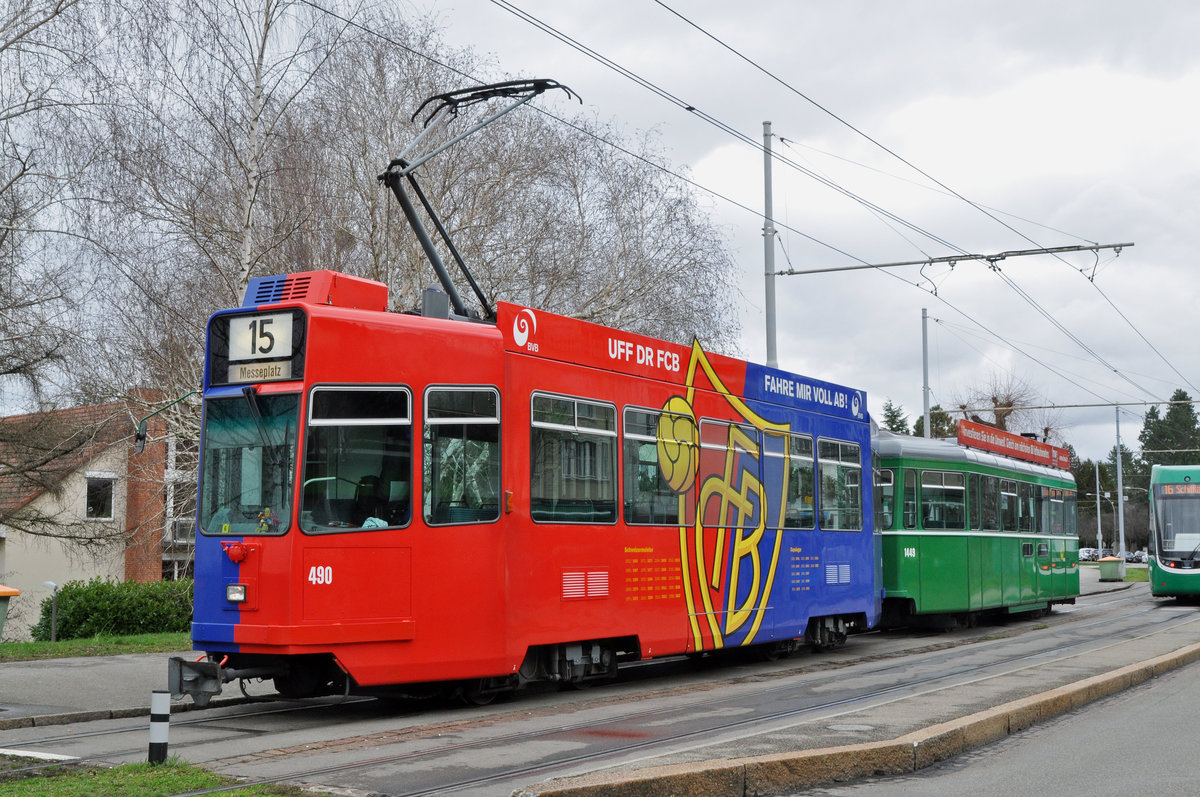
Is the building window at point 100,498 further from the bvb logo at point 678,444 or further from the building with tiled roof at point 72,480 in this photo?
the bvb logo at point 678,444

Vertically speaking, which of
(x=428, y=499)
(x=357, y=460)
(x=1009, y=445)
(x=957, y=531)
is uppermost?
(x=1009, y=445)

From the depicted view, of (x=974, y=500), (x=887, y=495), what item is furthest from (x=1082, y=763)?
(x=974, y=500)

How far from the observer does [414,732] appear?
9961mm

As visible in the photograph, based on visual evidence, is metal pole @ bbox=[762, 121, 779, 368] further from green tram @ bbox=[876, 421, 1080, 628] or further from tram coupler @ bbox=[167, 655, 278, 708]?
tram coupler @ bbox=[167, 655, 278, 708]

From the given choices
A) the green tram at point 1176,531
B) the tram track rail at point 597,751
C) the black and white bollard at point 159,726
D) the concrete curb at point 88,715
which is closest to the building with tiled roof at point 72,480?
the concrete curb at point 88,715

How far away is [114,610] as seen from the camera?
19.9 metres

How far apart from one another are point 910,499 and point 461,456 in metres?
11.9

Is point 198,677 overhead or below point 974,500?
below

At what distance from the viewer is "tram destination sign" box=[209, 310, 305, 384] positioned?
34.5 feet

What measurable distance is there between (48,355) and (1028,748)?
1307 centimetres

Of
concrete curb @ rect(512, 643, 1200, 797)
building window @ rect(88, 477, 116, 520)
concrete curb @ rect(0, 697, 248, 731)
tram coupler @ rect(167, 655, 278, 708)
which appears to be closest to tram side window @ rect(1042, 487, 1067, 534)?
concrete curb @ rect(512, 643, 1200, 797)

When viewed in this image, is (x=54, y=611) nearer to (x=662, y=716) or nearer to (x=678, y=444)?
(x=678, y=444)

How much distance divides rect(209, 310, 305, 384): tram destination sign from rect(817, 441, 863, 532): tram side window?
8.73 meters

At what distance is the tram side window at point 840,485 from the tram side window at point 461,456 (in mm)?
7096
